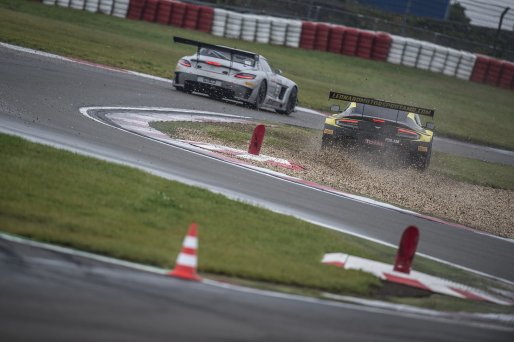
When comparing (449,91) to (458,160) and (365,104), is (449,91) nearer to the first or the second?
(458,160)

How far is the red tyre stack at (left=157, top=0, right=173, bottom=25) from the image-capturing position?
126 feet

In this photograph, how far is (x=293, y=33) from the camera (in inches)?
1569

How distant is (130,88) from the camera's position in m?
21.5

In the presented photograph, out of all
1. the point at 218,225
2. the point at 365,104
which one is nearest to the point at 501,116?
the point at 365,104

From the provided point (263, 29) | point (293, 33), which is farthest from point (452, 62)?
point (263, 29)

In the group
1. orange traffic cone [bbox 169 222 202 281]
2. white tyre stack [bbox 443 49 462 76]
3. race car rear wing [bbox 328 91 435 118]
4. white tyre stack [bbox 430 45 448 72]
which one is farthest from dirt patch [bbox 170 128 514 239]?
white tyre stack [bbox 443 49 462 76]

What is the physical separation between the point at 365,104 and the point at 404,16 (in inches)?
988

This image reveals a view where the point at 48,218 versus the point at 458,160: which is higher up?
the point at 48,218

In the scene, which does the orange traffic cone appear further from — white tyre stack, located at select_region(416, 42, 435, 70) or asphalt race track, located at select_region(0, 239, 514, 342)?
white tyre stack, located at select_region(416, 42, 435, 70)

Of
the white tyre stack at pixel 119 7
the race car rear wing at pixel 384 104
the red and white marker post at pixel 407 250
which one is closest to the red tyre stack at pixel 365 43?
the white tyre stack at pixel 119 7

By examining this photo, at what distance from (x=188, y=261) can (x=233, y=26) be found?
31.4 m

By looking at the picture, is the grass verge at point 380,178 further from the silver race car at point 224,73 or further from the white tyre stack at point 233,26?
the white tyre stack at point 233,26

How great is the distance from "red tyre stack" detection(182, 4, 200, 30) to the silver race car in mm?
15522

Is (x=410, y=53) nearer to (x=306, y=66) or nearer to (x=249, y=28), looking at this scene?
(x=306, y=66)
